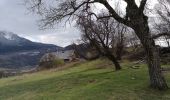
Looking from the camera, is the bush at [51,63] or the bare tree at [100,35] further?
the bush at [51,63]

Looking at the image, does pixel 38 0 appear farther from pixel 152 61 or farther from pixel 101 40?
pixel 101 40

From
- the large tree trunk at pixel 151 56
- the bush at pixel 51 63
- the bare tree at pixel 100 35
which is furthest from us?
the bush at pixel 51 63

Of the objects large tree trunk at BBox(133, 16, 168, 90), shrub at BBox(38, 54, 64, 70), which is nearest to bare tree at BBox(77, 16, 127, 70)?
large tree trunk at BBox(133, 16, 168, 90)

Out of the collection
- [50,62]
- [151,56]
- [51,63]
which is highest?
[50,62]

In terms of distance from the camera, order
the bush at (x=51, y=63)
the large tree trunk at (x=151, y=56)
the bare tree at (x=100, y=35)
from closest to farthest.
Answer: the large tree trunk at (x=151, y=56)
the bare tree at (x=100, y=35)
the bush at (x=51, y=63)

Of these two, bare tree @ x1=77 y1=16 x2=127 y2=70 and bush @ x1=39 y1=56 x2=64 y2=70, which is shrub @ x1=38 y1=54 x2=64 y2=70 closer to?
bush @ x1=39 y1=56 x2=64 y2=70

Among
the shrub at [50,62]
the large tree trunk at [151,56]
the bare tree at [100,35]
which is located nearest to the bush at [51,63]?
the shrub at [50,62]

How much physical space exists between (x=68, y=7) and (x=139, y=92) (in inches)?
316

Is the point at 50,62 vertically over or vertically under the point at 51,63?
over

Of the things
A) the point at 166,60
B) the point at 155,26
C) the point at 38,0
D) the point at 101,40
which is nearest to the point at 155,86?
the point at 38,0

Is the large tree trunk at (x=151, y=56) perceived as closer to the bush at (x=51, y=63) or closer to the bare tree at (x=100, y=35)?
the bare tree at (x=100, y=35)

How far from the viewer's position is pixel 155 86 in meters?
27.2

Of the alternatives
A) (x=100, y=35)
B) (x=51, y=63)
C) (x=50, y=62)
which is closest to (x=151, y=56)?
(x=100, y=35)

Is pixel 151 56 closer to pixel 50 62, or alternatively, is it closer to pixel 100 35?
pixel 100 35
